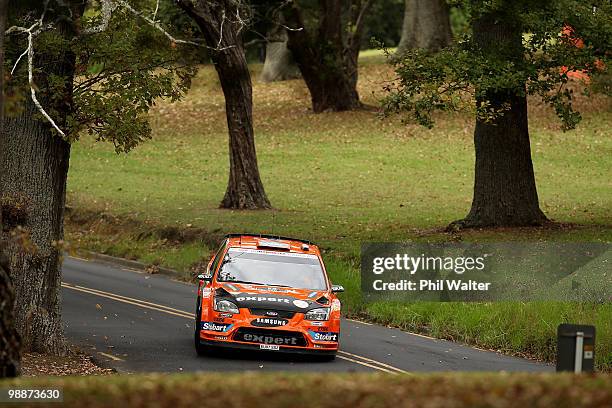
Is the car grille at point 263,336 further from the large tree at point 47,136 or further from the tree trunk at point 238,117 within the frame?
the tree trunk at point 238,117

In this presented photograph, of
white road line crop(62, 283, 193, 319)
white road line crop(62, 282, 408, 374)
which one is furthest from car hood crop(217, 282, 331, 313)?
white road line crop(62, 283, 193, 319)

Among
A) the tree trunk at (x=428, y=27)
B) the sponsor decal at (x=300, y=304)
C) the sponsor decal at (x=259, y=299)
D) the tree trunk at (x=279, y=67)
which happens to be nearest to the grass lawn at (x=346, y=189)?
the tree trunk at (x=279, y=67)

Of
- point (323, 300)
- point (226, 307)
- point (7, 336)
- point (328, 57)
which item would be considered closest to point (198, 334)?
point (226, 307)

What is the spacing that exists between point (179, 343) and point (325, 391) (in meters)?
11.0

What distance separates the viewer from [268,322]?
17.5m

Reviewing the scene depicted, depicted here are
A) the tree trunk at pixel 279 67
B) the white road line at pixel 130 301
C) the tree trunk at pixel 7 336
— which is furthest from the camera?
the tree trunk at pixel 279 67

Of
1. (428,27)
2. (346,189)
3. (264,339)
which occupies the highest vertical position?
(428,27)

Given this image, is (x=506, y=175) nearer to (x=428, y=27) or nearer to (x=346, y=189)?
(x=346, y=189)

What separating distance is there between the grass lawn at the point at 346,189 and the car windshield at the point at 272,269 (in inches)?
152

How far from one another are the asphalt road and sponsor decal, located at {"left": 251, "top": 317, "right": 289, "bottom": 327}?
571 millimetres

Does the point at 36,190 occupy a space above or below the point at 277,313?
above

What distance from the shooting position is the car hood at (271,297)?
1762 centimetres

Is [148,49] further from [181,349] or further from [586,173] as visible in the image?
[586,173]

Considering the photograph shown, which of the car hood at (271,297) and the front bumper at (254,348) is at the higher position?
the car hood at (271,297)
